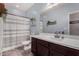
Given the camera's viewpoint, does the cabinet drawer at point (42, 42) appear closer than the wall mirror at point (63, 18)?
No

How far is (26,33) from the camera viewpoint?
1.90 m

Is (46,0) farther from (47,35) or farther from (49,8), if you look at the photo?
(47,35)

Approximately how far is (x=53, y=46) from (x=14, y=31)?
81cm

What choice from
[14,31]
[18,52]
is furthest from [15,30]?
[18,52]

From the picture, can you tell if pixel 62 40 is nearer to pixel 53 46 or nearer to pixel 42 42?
pixel 53 46

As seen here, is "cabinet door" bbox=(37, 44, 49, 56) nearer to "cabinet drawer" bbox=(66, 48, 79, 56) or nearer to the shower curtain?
the shower curtain

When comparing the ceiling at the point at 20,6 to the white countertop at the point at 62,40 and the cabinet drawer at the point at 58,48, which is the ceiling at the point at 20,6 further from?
the cabinet drawer at the point at 58,48

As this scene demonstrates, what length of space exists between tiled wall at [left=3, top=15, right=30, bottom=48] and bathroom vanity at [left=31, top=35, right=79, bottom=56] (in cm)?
21

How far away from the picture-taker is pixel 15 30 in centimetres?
187

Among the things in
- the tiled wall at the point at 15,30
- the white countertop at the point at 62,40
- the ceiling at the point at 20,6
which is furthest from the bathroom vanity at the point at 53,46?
the ceiling at the point at 20,6

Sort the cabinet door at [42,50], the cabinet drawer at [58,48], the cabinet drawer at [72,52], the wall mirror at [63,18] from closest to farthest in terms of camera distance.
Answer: the cabinet drawer at [72,52]
the cabinet drawer at [58,48]
the wall mirror at [63,18]
the cabinet door at [42,50]

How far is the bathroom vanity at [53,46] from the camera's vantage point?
143 centimetres

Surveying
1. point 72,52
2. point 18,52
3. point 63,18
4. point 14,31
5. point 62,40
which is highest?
point 63,18

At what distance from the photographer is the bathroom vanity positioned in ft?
4.69
